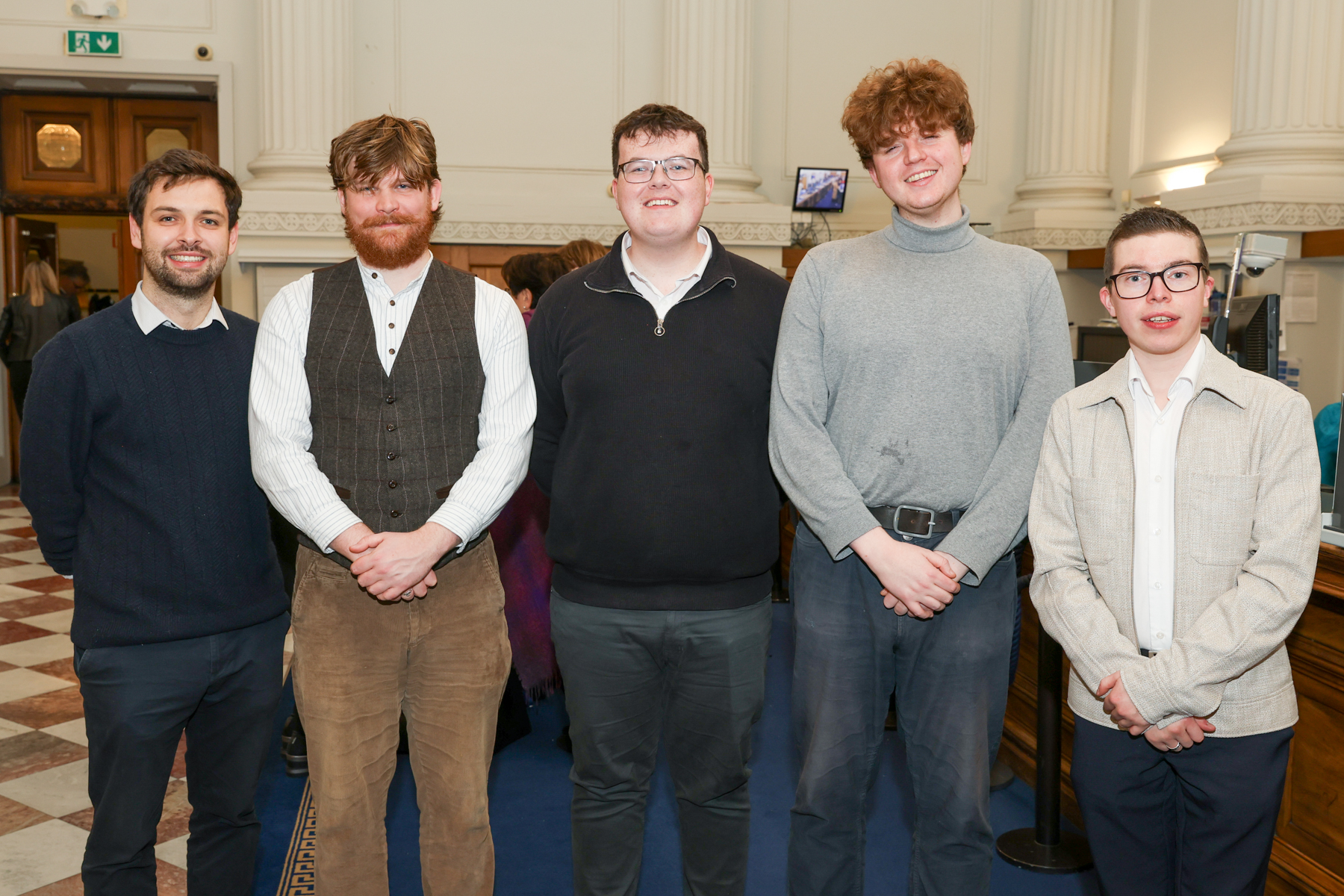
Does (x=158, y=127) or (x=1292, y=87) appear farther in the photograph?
(x=158, y=127)

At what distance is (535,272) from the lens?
340 centimetres

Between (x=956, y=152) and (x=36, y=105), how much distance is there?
6.83 metres

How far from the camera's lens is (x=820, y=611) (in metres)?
1.86

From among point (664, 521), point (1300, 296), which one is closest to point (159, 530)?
point (664, 521)

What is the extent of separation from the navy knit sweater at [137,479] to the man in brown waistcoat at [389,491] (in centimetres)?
12

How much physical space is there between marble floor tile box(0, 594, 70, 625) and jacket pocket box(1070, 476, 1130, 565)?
4.77 meters

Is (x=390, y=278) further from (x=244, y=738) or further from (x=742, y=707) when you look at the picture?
(x=742, y=707)

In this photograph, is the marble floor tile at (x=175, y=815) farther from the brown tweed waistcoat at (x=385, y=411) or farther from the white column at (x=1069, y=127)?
the white column at (x=1069, y=127)

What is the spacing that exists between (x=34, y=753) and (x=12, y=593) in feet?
7.32

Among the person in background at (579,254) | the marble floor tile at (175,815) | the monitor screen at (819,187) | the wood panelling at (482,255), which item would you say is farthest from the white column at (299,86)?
the marble floor tile at (175,815)

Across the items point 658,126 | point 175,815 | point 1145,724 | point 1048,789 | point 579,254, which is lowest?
point 175,815

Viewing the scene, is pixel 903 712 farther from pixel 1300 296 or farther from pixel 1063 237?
pixel 1063 237

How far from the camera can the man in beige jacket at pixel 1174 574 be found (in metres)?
1.59

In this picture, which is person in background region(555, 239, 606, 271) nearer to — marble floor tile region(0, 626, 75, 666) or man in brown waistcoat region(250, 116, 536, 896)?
man in brown waistcoat region(250, 116, 536, 896)
